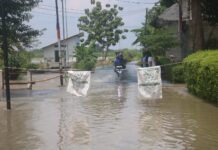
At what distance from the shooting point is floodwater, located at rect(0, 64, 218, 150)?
1054 centimetres

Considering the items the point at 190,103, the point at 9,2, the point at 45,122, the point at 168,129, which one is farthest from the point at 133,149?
the point at 9,2

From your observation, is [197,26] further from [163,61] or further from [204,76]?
[163,61]

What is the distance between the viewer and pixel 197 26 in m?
23.3

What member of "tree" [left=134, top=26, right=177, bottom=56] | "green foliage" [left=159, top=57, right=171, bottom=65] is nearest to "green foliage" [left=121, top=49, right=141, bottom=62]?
"green foliage" [left=159, top=57, right=171, bottom=65]

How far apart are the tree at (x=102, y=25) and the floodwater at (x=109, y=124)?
5477 centimetres

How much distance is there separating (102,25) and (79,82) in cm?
5671

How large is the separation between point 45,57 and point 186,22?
40215mm

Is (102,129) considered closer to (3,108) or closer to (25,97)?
(3,108)

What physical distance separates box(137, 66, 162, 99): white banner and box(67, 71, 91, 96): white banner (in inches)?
80.3

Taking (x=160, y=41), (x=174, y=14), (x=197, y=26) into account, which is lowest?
(x=160, y=41)

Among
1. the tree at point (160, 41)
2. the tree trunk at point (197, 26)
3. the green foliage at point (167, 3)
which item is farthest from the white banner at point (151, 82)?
the green foliage at point (167, 3)

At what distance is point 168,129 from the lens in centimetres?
1208

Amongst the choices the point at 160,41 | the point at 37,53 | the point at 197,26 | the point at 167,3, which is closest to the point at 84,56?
the point at 167,3

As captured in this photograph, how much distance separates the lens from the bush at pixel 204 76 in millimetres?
15471
